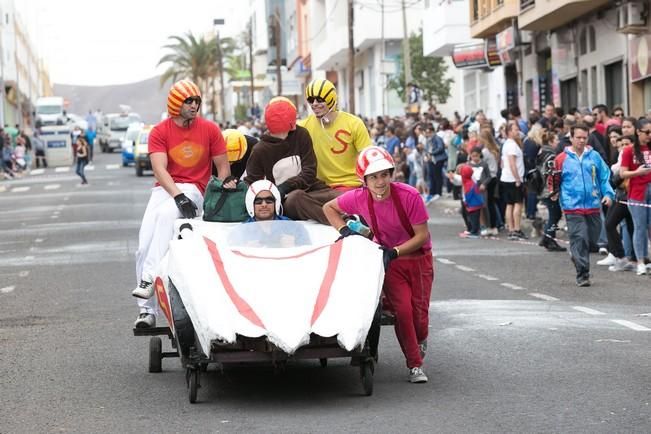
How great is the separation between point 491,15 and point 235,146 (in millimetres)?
31894

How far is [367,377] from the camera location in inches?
362

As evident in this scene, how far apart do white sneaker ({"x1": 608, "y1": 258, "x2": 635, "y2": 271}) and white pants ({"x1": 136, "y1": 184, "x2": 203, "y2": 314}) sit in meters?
8.22

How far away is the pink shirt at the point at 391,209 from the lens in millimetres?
9672

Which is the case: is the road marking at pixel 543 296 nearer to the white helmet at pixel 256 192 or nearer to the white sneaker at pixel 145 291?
the white sneaker at pixel 145 291

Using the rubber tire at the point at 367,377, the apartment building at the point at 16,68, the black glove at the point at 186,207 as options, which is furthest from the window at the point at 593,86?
the apartment building at the point at 16,68

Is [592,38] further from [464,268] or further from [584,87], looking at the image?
[464,268]

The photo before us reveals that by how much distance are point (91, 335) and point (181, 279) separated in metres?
3.72

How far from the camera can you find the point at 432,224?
27797mm

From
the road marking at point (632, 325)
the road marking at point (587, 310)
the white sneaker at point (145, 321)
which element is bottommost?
the road marking at point (632, 325)

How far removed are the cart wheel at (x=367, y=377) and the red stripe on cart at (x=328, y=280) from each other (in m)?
0.52

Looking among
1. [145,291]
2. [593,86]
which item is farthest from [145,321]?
[593,86]

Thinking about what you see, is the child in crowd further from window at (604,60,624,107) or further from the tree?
the tree

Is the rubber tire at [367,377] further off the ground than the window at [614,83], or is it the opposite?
the window at [614,83]

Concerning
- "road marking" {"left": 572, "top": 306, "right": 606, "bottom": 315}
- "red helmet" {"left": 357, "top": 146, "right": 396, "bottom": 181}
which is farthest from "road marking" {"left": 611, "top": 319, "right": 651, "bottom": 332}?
"red helmet" {"left": 357, "top": 146, "right": 396, "bottom": 181}
